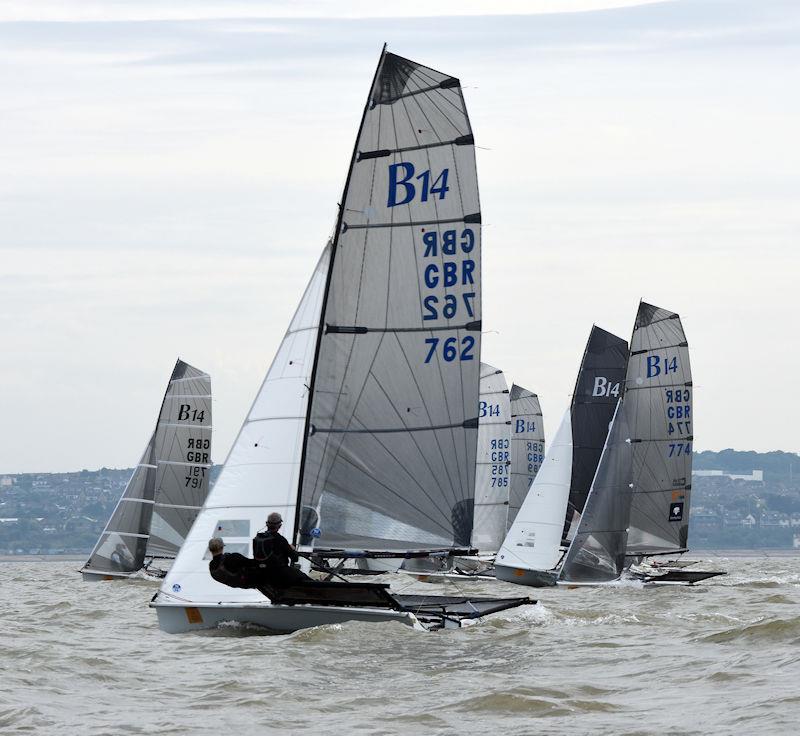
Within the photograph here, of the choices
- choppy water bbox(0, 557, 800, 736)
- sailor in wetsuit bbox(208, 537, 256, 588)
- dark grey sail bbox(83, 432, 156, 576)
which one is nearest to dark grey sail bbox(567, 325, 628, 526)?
dark grey sail bbox(83, 432, 156, 576)

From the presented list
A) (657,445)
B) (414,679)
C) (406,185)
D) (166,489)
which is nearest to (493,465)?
(657,445)

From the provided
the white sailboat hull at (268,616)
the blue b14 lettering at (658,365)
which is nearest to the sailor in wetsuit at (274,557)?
the white sailboat hull at (268,616)

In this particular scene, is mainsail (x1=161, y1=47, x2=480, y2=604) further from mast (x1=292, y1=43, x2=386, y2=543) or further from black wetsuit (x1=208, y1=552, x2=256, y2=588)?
black wetsuit (x1=208, y1=552, x2=256, y2=588)

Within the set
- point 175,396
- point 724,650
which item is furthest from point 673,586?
point 724,650

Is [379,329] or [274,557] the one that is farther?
[379,329]

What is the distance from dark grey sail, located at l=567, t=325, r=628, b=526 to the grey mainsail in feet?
21.9

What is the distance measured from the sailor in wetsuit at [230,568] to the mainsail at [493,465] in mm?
27593

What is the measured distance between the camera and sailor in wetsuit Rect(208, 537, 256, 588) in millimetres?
15344

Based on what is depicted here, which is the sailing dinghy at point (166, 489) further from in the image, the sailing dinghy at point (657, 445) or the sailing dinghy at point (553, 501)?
the sailing dinghy at point (657, 445)

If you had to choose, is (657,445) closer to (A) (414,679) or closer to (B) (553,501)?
(B) (553,501)

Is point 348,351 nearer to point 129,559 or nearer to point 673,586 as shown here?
point 673,586

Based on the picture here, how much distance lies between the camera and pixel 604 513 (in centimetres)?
2994

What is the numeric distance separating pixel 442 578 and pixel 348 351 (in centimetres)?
2105

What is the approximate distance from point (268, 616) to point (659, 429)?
2051 cm
